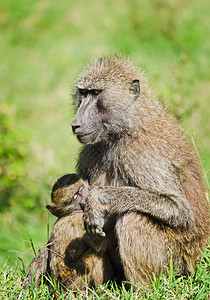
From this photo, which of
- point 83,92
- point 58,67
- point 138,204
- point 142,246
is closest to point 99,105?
point 83,92

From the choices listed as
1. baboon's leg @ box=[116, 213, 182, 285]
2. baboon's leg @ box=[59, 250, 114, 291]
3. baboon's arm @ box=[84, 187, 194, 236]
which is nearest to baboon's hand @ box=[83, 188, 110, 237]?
baboon's arm @ box=[84, 187, 194, 236]

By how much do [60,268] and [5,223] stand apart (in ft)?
15.7

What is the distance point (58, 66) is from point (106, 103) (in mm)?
8015

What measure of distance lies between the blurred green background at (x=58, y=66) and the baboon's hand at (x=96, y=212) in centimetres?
420

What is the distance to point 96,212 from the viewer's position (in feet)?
14.4

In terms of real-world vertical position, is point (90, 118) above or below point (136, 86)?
below

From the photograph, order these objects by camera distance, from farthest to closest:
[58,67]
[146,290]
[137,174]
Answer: [58,67]
[137,174]
[146,290]

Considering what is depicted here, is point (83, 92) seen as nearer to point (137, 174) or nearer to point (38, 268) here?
point (137, 174)

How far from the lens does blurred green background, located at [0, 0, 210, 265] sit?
9.40m

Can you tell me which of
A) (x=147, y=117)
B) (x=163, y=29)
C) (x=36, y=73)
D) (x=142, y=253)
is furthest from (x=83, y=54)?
(x=142, y=253)

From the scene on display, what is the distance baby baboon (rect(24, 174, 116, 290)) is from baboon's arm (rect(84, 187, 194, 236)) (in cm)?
33

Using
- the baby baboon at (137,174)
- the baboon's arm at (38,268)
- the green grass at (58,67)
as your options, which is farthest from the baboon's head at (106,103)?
the green grass at (58,67)

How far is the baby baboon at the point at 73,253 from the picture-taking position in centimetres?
466

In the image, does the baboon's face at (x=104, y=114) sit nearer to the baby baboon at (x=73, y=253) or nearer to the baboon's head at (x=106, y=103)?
the baboon's head at (x=106, y=103)
